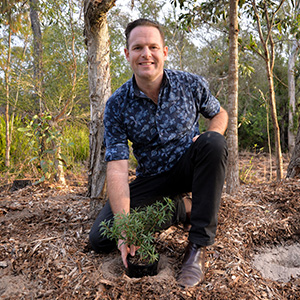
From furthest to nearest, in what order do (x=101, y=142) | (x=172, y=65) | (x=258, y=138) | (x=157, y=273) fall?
(x=172, y=65), (x=258, y=138), (x=101, y=142), (x=157, y=273)

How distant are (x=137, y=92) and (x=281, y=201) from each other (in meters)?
1.78

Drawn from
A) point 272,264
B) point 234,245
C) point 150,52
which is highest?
point 150,52

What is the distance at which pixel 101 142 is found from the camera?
2.68 meters

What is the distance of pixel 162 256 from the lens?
6.56 feet

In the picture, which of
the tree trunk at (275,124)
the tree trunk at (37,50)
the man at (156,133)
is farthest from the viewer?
the tree trunk at (37,50)

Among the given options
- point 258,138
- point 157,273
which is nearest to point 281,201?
point 157,273

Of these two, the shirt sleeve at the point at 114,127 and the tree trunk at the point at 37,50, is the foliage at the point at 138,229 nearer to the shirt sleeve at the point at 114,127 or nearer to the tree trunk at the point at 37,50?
the shirt sleeve at the point at 114,127

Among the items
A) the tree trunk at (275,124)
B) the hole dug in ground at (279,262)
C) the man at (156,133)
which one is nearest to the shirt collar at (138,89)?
the man at (156,133)

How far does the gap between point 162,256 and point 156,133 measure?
35.3 inches

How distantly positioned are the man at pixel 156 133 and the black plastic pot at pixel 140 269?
1.03 feet

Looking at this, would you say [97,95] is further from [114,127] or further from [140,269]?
[140,269]

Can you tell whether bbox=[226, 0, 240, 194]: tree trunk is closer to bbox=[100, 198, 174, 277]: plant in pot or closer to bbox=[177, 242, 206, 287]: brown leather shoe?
bbox=[177, 242, 206, 287]: brown leather shoe

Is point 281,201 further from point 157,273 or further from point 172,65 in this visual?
point 172,65

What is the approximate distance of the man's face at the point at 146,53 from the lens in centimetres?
210
